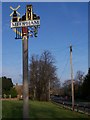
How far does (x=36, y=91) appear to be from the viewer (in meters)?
82.2

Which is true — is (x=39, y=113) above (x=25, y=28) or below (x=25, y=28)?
below

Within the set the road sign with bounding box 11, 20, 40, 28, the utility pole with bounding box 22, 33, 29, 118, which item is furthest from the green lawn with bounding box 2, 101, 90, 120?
the road sign with bounding box 11, 20, 40, 28

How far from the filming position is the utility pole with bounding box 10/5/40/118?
10.6m

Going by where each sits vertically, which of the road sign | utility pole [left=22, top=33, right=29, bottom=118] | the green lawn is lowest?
the green lawn

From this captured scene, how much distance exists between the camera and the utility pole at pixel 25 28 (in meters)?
10.6

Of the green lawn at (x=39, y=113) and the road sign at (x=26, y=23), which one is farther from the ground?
the road sign at (x=26, y=23)

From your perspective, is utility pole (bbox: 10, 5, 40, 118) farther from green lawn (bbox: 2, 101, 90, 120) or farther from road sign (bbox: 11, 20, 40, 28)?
green lawn (bbox: 2, 101, 90, 120)

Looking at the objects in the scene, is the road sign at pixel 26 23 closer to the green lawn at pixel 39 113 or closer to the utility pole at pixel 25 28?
the utility pole at pixel 25 28

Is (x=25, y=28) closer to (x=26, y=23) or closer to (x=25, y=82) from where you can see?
(x=26, y=23)

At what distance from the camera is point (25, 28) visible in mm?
10914

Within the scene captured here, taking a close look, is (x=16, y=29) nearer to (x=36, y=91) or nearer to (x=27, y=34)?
(x=27, y=34)

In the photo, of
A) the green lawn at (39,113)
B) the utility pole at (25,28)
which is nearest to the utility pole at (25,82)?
the utility pole at (25,28)

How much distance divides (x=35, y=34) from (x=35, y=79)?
2657 inches

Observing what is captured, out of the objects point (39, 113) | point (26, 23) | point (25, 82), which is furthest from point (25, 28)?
point (39, 113)
